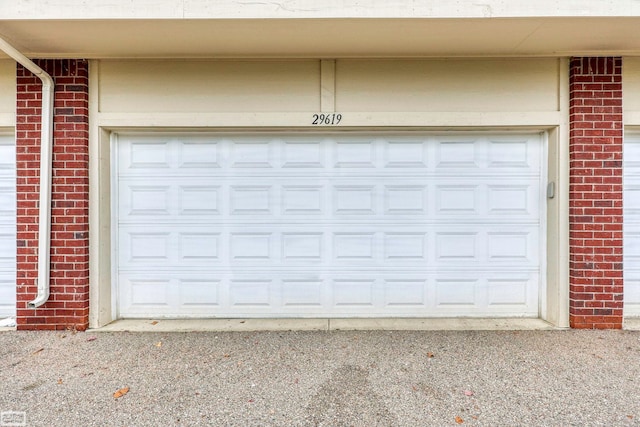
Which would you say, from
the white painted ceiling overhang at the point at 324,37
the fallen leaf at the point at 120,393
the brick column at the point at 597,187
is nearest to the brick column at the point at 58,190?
the white painted ceiling overhang at the point at 324,37

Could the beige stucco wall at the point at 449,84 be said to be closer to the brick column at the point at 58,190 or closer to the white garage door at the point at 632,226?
the white garage door at the point at 632,226

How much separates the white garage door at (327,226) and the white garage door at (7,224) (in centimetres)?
108

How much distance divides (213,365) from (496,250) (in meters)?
3.00

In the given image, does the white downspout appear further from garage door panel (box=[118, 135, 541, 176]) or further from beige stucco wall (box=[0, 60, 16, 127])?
garage door panel (box=[118, 135, 541, 176])

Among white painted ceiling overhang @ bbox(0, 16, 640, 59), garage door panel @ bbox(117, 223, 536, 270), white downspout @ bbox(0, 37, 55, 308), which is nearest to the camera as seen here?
white painted ceiling overhang @ bbox(0, 16, 640, 59)

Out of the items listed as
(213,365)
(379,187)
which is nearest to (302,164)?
(379,187)

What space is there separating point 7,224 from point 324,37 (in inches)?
148

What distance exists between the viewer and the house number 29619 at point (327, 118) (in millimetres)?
3429

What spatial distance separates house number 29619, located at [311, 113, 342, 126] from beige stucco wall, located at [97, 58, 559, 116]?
8 centimetres

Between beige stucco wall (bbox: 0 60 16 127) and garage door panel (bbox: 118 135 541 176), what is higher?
beige stucco wall (bbox: 0 60 16 127)

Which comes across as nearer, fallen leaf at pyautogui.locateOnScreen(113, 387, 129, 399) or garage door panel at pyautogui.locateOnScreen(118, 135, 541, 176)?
fallen leaf at pyautogui.locateOnScreen(113, 387, 129, 399)

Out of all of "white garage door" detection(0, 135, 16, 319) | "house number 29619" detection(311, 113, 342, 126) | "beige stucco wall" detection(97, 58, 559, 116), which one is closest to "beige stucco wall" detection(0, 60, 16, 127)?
"white garage door" detection(0, 135, 16, 319)

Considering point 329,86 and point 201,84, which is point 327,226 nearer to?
point 329,86

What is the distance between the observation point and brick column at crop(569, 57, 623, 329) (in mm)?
3299
